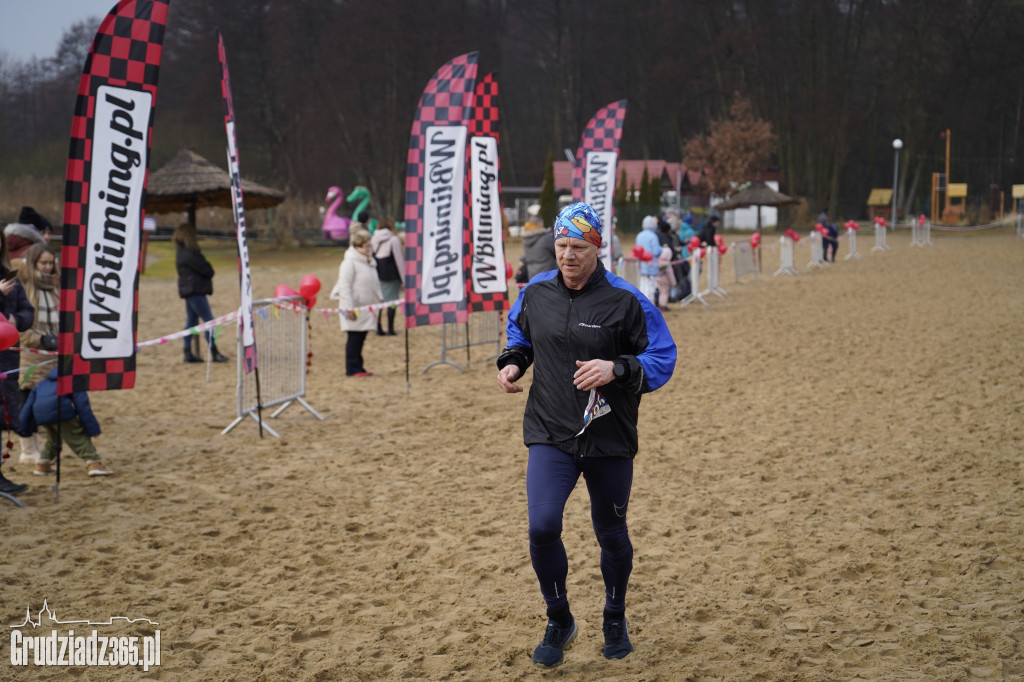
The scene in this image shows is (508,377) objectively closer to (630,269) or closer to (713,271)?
(630,269)

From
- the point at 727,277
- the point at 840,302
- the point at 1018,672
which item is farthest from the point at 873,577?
the point at 727,277

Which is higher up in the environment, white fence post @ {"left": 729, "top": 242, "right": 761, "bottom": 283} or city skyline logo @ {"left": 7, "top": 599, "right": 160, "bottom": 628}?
white fence post @ {"left": 729, "top": 242, "right": 761, "bottom": 283}

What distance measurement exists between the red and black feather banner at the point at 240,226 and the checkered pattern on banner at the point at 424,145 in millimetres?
1776

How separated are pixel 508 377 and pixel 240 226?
437 centimetres

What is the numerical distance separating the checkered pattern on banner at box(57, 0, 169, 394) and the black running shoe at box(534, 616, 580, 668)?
3822 mm

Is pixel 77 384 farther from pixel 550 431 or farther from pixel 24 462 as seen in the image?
pixel 550 431

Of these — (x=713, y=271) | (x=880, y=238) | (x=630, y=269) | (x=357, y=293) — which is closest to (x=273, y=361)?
(x=357, y=293)

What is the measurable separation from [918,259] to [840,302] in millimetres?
12411

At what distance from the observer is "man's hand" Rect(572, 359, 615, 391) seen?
3.64m

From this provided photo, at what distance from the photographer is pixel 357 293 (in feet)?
36.6

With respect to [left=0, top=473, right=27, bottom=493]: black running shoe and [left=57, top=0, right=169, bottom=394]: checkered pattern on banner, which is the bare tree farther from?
[left=0, top=473, right=27, bottom=493]: black running shoe

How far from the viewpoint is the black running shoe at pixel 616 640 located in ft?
13.6

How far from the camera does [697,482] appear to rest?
691cm

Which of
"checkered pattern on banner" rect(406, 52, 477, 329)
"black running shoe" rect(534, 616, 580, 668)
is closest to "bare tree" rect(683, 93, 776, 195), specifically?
"checkered pattern on banner" rect(406, 52, 477, 329)
